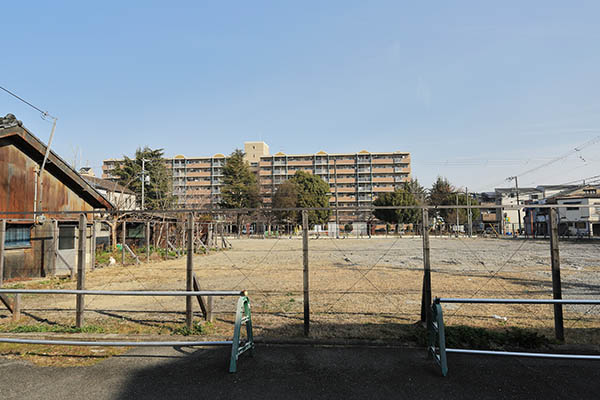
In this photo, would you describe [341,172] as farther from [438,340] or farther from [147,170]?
[438,340]

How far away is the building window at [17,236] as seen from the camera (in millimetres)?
10578

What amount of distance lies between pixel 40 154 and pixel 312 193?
53.0 metres

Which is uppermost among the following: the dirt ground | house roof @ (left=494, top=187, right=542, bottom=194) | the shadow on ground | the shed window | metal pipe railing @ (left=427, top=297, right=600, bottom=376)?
house roof @ (left=494, top=187, right=542, bottom=194)

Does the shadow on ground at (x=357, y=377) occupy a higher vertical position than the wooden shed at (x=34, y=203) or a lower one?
lower

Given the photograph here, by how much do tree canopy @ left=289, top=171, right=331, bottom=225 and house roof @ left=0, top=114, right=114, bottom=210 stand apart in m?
46.3

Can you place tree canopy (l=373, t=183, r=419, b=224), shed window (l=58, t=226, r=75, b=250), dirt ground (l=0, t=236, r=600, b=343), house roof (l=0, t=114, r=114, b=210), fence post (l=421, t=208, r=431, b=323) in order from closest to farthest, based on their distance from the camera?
1. fence post (l=421, t=208, r=431, b=323)
2. dirt ground (l=0, t=236, r=600, b=343)
3. house roof (l=0, t=114, r=114, b=210)
4. shed window (l=58, t=226, r=75, b=250)
5. tree canopy (l=373, t=183, r=419, b=224)

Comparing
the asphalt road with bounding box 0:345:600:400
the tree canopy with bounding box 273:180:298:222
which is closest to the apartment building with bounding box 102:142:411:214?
the tree canopy with bounding box 273:180:298:222

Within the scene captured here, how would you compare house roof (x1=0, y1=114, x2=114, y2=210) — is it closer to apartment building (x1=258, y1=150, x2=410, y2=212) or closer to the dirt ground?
the dirt ground

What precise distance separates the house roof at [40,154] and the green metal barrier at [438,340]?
12.3 m

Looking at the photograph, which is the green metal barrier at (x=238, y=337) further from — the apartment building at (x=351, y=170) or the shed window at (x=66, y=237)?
the apartment building at (x=351, y=170)

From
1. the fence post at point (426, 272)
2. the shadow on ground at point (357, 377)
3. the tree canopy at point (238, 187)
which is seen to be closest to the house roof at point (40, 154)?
the shadow on ground at point (357, 377)

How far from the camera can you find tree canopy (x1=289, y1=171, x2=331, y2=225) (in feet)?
199

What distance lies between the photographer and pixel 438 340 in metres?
3.98

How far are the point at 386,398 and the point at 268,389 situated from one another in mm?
1162
